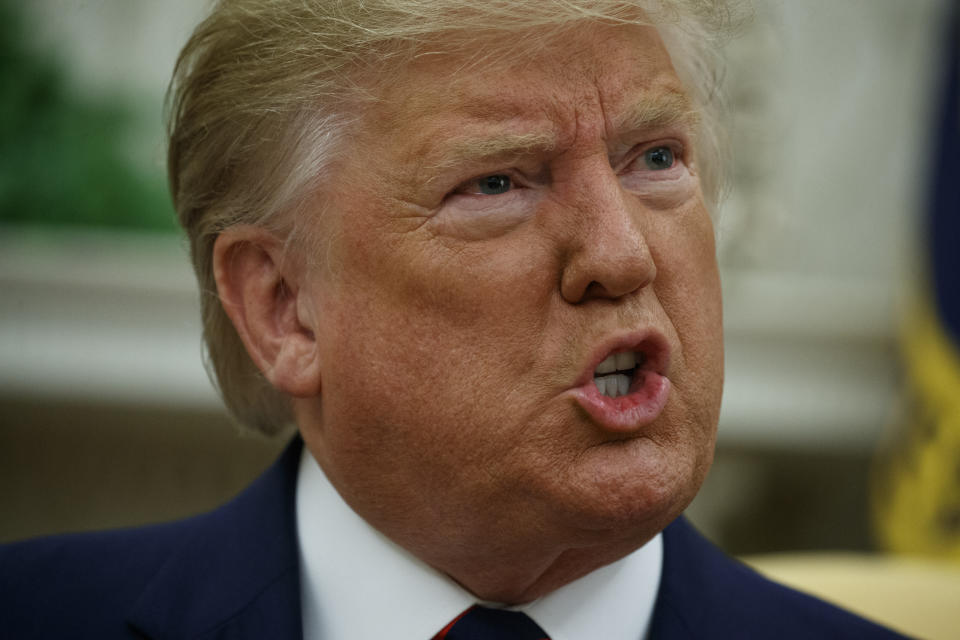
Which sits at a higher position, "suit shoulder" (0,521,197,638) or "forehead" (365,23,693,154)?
"forehead" (365,23,693,154)

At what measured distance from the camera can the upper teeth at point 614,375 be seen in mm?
1633

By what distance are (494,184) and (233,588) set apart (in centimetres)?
84

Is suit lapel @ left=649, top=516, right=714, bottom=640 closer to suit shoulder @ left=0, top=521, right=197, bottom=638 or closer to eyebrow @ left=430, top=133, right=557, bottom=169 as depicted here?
eyebrow @ left=430, top=133, right=557, bottom=169

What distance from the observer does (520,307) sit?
1.59 meters

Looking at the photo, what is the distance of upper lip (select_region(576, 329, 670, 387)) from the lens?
158cm

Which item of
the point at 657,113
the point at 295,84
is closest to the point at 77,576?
the point at 295,84

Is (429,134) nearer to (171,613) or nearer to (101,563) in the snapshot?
(171,613)

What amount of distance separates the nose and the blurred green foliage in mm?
3698

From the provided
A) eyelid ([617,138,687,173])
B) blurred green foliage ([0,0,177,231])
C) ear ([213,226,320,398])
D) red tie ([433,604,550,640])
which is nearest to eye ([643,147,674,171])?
eyelid ([617,138,687,173])

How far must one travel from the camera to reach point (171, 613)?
6.11ft

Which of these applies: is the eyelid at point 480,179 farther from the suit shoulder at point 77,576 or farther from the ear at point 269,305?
the suit shoulder at point 77,576

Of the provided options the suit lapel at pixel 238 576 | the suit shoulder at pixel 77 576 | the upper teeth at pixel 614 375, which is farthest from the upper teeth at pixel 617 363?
the suit shoulder at pixel 77 576

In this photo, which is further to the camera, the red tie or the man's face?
the red tie

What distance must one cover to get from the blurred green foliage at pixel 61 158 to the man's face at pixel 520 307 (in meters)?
3.54
